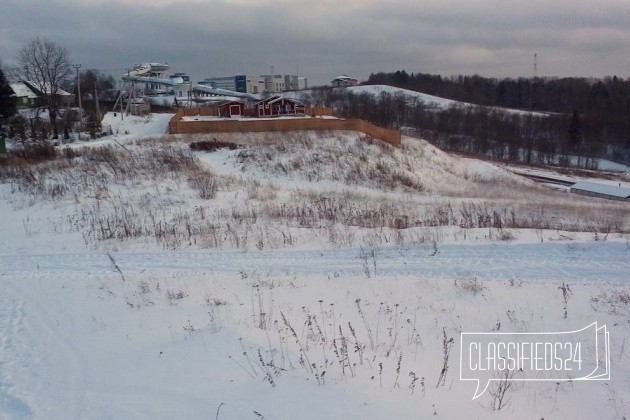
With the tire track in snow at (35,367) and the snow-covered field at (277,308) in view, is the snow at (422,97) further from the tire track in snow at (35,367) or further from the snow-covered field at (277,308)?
the tire track in snow at (35,367)

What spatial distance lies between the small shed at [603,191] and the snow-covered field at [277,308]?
78.8 ft

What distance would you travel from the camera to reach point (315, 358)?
5.50 m

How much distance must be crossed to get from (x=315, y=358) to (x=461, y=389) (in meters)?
1.55

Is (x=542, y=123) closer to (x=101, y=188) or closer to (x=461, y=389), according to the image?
(x=101, y=188)

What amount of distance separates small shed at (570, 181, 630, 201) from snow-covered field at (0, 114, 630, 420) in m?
24.0

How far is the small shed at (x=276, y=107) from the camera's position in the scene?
159 ft

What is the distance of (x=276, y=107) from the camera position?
48750 millimetres

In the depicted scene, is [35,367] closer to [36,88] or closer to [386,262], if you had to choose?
[386,262]

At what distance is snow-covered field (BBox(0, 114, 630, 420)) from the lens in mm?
4711

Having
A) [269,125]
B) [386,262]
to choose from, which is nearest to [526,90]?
[269,125]

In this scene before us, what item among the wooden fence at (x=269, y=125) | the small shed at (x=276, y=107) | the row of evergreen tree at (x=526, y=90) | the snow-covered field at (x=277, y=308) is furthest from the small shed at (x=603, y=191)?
the row of evergreen tree at (x=526, y=90)

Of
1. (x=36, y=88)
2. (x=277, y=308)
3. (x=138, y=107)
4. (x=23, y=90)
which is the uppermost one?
(x=23, y=90)

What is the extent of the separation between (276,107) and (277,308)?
43177 mm

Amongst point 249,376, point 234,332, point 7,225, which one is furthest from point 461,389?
point 7,225
